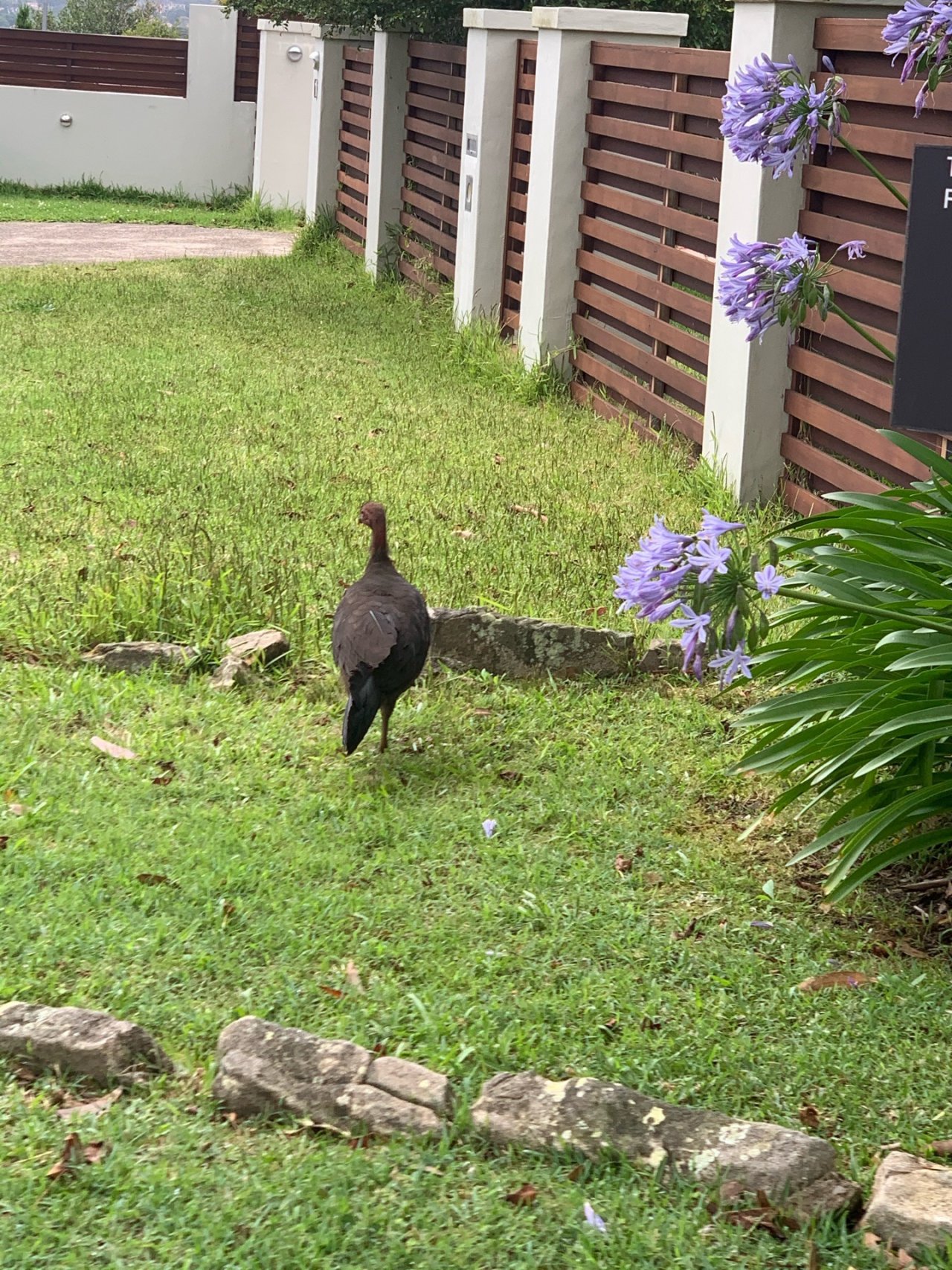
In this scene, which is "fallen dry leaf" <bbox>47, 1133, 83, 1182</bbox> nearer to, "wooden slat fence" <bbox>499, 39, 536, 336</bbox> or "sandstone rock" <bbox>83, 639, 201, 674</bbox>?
"sandstone rock" <bbox>83, 639, 201, 674</bbox>

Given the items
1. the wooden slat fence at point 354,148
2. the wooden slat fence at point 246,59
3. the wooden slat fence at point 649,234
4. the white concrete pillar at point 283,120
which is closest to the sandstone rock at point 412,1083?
the wooden slat fence at point 649,234

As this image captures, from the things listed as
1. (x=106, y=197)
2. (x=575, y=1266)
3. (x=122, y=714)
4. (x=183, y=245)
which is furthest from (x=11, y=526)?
(x=106, y=197)

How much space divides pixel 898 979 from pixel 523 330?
27.6ft

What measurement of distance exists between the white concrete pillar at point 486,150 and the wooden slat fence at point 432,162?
36.1 inches

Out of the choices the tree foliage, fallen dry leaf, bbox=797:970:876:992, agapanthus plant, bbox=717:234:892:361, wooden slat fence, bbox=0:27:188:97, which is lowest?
fallen dry leaf, bbox=797:970:876:992

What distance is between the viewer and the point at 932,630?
12.6 ft

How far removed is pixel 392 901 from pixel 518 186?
365 inches

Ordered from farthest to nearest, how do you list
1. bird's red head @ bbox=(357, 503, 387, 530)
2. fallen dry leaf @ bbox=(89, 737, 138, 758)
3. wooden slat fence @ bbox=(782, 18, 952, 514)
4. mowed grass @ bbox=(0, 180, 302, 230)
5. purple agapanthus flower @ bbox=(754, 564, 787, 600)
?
mowed grass @ bbox=(0, 180, 302, 230), wooden slat fence @ bbox=(782, 18, 952, 514), bird's red head @ bbox=(357, 503, 387, 530), fallen dry leaf @ bbox=(89, 737, 138, 758), purple agapanthus flower @ bbox=(754, 564, 787, 600)

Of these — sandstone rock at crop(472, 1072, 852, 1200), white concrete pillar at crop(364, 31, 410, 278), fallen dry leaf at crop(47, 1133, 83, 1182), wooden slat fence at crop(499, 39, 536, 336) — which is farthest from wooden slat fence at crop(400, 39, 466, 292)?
fallen dry leaf at crop(47, 1133, 83, 1182)

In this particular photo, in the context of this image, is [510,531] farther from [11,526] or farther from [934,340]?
[934,340]

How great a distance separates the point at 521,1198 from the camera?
2924mm

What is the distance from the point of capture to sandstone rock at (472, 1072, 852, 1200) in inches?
115

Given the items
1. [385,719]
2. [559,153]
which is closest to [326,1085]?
[385,719]

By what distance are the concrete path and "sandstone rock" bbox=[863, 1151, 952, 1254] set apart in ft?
50.0
